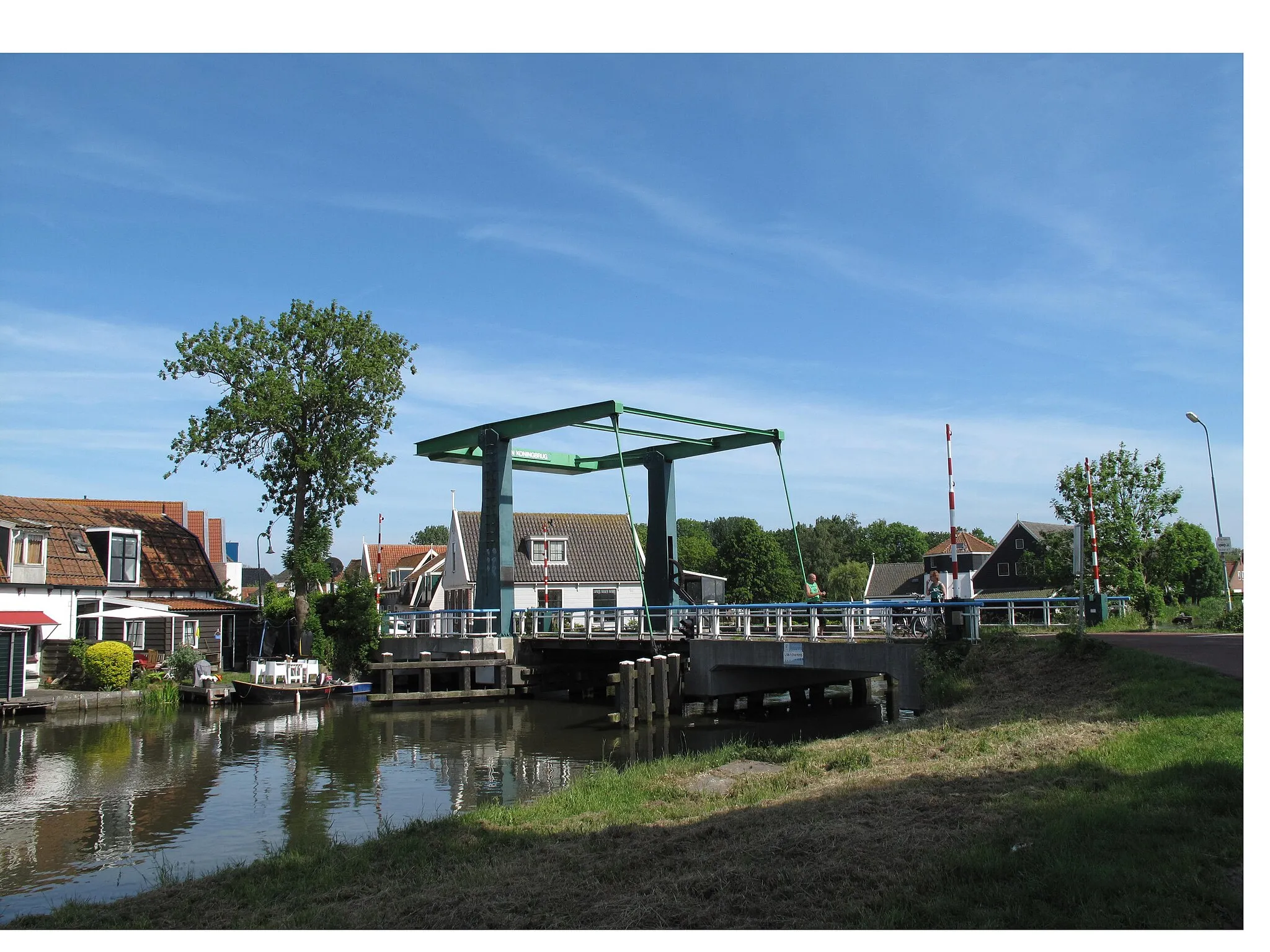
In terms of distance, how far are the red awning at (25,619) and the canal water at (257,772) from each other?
8.99 ft

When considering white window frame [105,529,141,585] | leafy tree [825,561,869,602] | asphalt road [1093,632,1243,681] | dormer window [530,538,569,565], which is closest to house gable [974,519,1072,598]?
leafy tree [825,561,869,602]

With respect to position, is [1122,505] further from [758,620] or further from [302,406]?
[302,406]

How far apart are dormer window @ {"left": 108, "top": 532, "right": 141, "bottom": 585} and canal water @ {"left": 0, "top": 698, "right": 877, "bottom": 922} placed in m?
5.32

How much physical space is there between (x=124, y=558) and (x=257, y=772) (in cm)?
1373

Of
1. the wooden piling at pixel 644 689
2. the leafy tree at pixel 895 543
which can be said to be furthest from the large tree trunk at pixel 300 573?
the leafy tree at pixel 895 543

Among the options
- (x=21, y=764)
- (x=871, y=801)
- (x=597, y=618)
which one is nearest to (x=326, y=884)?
(x=871, y=801)

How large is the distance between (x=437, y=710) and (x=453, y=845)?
14.3 metres

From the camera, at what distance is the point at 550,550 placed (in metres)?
34.9

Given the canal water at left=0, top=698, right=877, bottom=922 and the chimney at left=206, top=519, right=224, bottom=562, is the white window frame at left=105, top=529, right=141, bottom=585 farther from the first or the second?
the chimney at left=206, top=519, right=224, bottom=562

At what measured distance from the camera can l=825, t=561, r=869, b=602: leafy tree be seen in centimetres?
6006

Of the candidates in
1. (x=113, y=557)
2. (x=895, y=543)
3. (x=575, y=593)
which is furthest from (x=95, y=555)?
(x=895, y=543)

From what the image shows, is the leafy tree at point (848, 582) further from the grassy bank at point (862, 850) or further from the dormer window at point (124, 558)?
the grassy bank at point (862, 850)

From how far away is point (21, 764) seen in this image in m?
13.7

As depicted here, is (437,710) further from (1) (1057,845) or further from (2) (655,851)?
(1) (1057,845)
